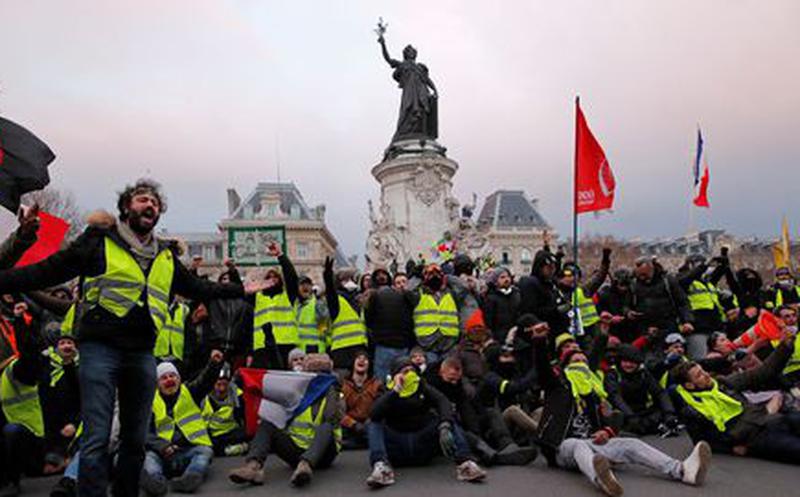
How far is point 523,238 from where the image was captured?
219ft

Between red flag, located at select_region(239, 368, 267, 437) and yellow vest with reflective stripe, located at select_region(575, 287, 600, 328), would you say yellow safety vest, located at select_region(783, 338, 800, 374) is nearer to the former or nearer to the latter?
yellow vest with reflective stripe, located at select_region(575, 287, 600, 328)

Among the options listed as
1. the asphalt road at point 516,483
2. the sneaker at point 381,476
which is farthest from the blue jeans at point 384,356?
the sneaker at point 381,476

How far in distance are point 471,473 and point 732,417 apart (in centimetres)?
273

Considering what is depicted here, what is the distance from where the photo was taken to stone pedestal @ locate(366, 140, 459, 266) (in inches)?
914

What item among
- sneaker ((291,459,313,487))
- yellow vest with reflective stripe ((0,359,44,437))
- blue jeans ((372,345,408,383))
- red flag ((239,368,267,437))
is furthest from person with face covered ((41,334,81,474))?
blue jeans ((372,345,408,383))

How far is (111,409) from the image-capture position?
12.6 ft

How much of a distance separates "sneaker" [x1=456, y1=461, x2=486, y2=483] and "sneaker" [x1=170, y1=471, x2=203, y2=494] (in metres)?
2.28

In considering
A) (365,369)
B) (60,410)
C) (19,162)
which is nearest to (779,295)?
(365,369)

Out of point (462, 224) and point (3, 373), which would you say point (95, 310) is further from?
point (462, 224)

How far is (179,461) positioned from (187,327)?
2857 mm

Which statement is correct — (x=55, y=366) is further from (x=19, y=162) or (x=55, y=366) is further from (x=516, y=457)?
(x=516, y=457)

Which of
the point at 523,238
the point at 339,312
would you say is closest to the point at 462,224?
the point at 339,312

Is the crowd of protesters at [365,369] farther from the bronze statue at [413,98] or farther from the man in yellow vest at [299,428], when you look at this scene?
the bronze statue at [413,98]

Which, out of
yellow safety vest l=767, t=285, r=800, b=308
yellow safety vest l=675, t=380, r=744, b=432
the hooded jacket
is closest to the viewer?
the hooded jacket
